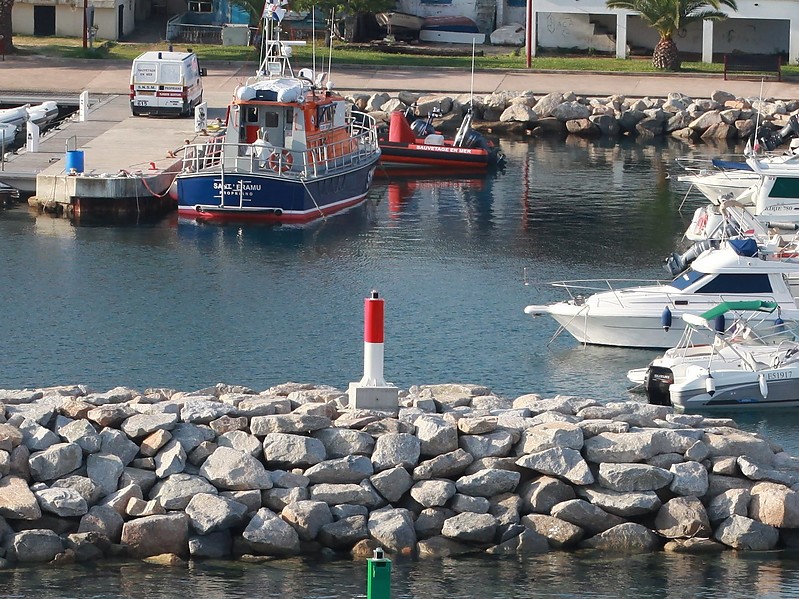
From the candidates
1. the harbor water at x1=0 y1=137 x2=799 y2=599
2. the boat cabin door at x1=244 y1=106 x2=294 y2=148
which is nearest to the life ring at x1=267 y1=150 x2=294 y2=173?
the boat cabin door at x1=244 y1=106 x2=294 y2=148

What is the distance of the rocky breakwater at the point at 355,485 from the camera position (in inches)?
666

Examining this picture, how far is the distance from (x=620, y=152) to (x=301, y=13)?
17717mm

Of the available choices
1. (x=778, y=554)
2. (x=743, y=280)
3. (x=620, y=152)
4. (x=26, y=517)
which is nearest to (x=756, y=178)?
(x=620, y=152)

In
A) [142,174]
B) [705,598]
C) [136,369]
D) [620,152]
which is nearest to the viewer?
[705,598]

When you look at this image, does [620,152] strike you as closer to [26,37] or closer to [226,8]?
[226,8]

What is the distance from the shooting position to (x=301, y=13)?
6359cm

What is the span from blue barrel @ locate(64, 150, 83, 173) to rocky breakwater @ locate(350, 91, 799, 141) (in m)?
14.2

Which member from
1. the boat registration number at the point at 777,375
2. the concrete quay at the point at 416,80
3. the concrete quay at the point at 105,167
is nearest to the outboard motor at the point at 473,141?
the concrete quay at the point at 105,167

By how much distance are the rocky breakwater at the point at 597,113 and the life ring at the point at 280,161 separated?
43.0ft

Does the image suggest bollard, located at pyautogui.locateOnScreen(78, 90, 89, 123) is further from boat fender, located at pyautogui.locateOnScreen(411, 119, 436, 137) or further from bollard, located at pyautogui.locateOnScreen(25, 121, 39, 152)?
boat fender, located at pyautogui.locateOnScreen(411, 119, 436, 137)

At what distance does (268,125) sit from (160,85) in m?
9.55

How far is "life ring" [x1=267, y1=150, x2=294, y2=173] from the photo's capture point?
3881 centimetres

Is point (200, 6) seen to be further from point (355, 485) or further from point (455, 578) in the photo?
point (455, 578)

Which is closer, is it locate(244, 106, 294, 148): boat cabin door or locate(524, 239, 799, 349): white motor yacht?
locate(524, 239, 799, 349): white motor yacht
